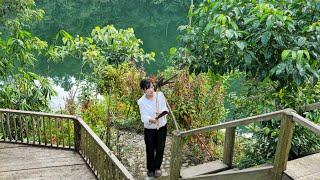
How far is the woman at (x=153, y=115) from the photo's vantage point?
453 centimetres

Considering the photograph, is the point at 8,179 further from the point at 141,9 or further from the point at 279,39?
the point at 141,9

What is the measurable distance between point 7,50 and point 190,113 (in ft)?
9.49

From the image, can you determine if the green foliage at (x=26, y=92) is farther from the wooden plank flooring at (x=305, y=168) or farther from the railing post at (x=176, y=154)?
the wooden plank flooring at (x=305, y=168)

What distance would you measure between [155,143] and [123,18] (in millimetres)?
25342

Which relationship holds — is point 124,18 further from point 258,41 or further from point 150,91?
point 258,41

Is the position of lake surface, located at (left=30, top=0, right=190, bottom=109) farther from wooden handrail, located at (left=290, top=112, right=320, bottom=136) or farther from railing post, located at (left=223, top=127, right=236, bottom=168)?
wooden handrail, located at (left=290, top=112, right=320, bottom=136)

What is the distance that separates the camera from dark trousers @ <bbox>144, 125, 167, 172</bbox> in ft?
15.5

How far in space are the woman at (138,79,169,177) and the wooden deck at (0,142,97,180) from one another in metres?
0.76

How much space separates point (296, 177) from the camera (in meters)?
3.41

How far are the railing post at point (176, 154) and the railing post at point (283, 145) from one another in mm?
1027

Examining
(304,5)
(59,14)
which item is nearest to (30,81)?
(304,5)

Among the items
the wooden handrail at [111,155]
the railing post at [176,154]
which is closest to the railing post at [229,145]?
the railing post at [176,154]

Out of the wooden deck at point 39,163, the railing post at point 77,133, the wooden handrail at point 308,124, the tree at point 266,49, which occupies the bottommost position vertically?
the wooden deck at point 39,163

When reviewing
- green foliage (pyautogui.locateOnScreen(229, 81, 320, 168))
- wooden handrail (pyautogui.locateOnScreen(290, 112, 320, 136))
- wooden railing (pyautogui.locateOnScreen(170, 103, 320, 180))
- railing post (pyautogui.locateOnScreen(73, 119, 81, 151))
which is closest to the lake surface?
railing post (pyautogui.locateOnScreen(73, 119, 81, 151))
